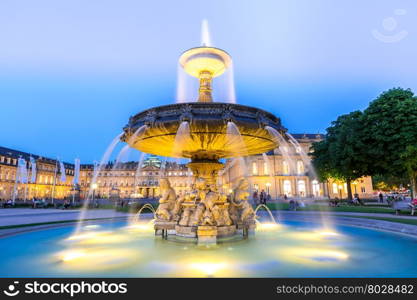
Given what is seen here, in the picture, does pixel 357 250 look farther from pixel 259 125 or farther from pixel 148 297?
pixel 148 297

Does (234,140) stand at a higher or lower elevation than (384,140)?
lower

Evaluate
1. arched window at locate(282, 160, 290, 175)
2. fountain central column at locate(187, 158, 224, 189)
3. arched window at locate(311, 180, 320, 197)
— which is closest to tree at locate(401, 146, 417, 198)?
fountain central column at locate(187, 158, 224, 189)

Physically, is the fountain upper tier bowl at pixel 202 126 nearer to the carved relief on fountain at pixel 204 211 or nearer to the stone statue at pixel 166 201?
the stone statue at pixel 166 201

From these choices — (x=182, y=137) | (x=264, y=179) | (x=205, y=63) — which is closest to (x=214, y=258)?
(x=182, y=137)

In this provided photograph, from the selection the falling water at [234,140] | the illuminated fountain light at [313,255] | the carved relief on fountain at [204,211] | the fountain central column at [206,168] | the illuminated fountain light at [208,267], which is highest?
the falling water at [234,140]

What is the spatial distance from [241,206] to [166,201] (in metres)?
3.03

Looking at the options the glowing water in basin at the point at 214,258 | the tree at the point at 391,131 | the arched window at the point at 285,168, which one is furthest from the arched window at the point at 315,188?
the glowing water in basin at the point at 214,258

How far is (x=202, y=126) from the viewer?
7.28 m

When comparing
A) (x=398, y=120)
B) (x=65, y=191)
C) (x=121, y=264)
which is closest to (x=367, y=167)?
(x=398, y=120)

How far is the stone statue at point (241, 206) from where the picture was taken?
902 centimetres

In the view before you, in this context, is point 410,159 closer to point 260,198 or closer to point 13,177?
point 260,198

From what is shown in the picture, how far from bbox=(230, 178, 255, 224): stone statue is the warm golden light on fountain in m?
3.96

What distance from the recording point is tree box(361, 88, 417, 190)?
19922mm

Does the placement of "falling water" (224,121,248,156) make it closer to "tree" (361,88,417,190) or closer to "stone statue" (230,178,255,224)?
"stone statue" (230,178,255,224)
